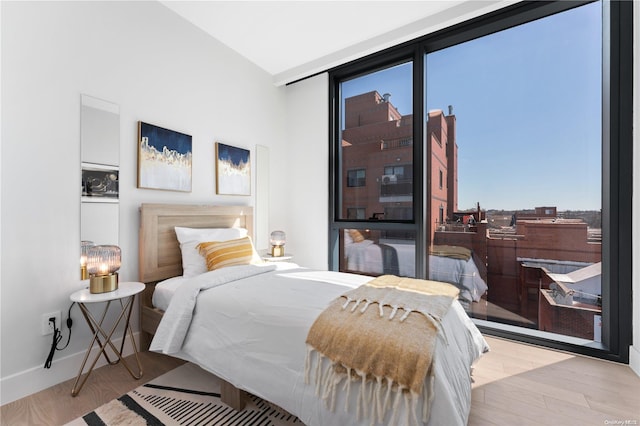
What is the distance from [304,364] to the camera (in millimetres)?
1323

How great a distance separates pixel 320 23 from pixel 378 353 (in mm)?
2872

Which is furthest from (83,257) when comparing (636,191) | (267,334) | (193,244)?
(636,191)

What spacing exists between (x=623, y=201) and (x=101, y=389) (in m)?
3.82

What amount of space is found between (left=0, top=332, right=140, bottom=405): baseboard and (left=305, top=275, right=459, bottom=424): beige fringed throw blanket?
1784 mm

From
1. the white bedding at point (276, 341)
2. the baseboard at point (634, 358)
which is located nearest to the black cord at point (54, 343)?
the white bedding at point (276, 341)

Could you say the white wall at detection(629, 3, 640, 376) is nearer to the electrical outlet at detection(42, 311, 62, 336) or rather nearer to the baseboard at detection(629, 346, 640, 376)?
the baseboard at detection(629, 346, 640, 376)

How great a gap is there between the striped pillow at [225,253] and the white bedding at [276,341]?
0.27 m

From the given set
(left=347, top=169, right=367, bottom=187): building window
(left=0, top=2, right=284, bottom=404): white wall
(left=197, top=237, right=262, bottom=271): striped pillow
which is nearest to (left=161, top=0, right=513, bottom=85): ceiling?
(left=0, top=2, right=284, bottom=404): white wall

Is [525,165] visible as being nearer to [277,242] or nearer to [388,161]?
[388,161]

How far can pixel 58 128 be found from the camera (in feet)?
6.24

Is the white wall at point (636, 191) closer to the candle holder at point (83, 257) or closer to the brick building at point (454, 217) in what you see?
the brick building at point (454, 217)

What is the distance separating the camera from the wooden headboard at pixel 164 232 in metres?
2.30

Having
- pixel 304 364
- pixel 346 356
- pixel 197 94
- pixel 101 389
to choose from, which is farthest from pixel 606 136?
pixel 101 389

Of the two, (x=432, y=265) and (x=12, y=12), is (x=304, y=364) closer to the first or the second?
(x=432, y=265)
